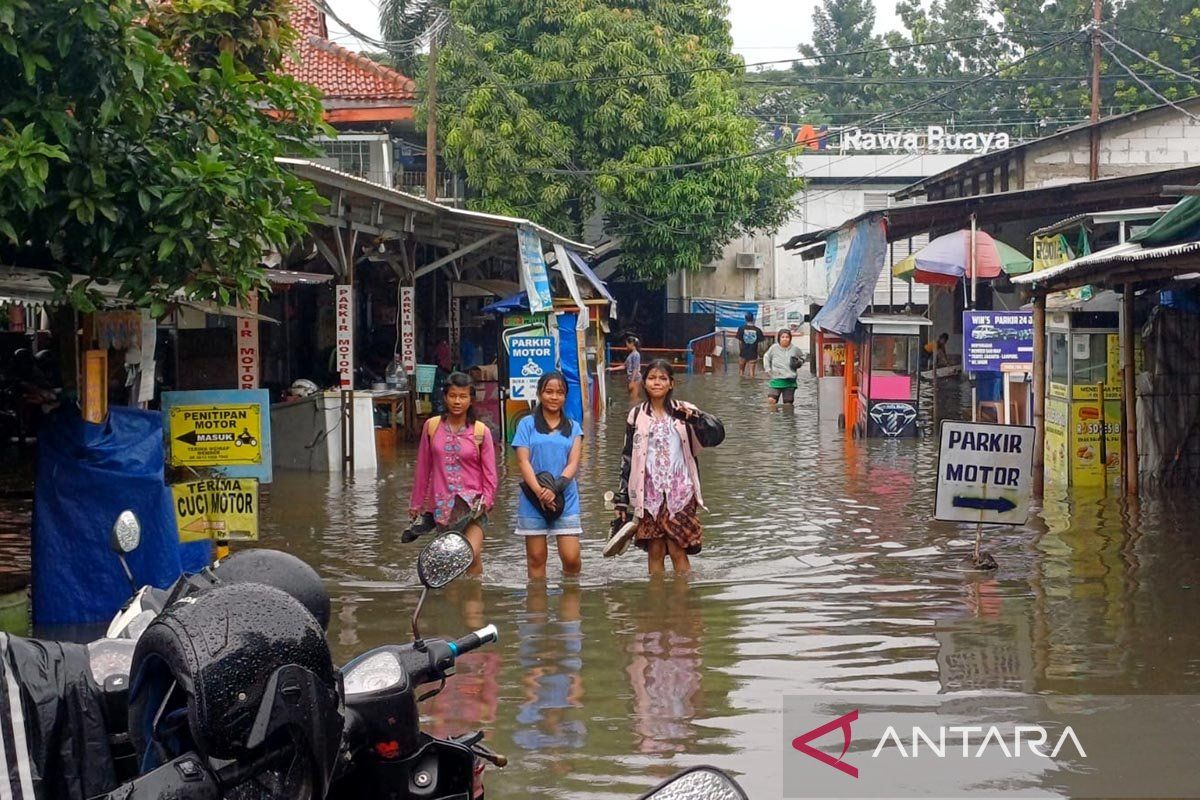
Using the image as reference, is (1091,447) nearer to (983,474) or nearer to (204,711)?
(983,474)

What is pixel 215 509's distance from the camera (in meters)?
9.12

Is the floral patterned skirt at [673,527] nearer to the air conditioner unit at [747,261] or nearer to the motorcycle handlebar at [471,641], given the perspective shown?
the motorcycle handlebar at [471,641]

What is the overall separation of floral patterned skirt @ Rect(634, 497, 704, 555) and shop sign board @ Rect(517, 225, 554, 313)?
11495 mm

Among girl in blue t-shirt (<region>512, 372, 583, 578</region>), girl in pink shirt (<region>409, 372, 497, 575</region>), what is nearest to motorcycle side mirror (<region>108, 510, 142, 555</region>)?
girl in blue t-shirt (<region>512, 372, 583, 578</region>)

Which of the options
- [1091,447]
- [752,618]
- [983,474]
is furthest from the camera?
[1091,447]

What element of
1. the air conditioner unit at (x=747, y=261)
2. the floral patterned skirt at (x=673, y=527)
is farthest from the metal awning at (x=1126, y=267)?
the air conditioner unit at (x=747, y=261)

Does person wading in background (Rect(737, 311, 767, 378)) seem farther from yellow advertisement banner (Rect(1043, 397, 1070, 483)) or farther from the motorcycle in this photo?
the motorcycle

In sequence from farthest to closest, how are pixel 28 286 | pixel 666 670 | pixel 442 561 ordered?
pixel 28 286 < pixel 666 670 < pixel 442 561

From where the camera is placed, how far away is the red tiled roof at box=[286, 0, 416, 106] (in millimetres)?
28203

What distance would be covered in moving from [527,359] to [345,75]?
11035 mm

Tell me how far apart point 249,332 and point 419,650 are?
13790 mm

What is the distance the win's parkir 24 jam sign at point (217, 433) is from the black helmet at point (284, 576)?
6.13 m

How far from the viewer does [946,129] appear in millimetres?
58500

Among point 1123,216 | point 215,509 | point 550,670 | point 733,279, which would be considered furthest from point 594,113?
point 550,670
